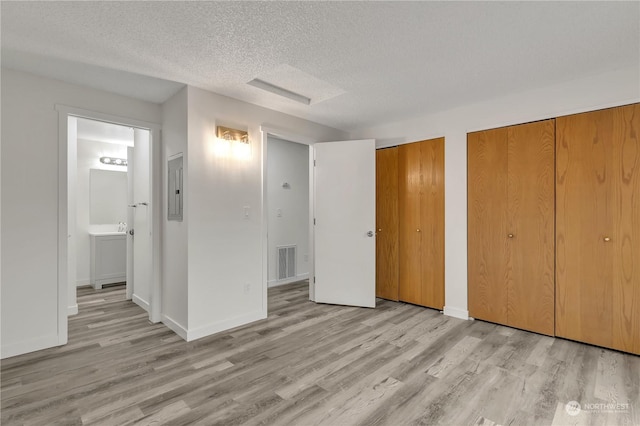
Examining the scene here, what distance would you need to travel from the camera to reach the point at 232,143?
3.22 m

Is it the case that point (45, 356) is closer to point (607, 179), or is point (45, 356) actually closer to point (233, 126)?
point (233, 126)

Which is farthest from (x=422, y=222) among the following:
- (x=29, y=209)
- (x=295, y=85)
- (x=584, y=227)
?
(x=29, y=209)

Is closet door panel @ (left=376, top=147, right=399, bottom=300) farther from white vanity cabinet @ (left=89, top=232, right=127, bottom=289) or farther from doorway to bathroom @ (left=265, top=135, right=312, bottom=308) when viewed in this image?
white vanity cabinet @ (left=89, top=232, right=127, bottom=289)

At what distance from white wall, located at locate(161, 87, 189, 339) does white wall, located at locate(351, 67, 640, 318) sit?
2549 mm

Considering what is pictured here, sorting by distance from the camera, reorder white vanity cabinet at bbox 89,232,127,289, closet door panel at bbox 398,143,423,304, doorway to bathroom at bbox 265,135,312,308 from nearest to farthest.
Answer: closet door panel at bbox 398,143,423,304
white vanity cabinet at bbox 89,232,127,289
doorway to bathroom at bbox 265,135,312,308

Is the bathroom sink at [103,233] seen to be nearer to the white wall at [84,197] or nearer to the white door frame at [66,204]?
the white wall at [84,197]

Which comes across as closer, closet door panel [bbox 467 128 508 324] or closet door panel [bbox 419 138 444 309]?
closet door panel [bbox 467 128 508 324]

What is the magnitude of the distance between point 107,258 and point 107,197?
1.12m

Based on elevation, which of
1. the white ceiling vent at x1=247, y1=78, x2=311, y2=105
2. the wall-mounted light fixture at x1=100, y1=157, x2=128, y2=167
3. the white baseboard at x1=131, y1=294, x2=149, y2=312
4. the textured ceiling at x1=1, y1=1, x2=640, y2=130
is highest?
the white ceiling vent at x1=247, y1=78, x2=311, y2=105

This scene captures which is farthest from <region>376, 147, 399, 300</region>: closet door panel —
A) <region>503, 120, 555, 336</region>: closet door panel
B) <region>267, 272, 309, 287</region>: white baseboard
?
<region>267, 272, 309, 287</region>: white baseboard

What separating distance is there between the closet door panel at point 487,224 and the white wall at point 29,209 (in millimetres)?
4109

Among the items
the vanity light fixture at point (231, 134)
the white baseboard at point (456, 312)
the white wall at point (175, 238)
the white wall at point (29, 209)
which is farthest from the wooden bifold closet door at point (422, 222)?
the white wall at point (29, 209)

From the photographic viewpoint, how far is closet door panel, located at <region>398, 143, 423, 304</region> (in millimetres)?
3914

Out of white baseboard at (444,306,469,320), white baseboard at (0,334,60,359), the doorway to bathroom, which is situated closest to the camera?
white baseboard at (0,334,60,359)
